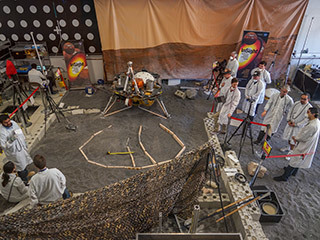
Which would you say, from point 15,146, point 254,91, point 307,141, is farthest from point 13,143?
point 254,91

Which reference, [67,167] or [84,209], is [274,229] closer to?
[84,209]

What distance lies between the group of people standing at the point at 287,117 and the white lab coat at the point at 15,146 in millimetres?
4704

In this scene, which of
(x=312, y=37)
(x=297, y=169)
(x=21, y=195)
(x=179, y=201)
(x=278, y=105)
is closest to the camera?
(x=179, y=201)

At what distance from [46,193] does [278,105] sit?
5.49m


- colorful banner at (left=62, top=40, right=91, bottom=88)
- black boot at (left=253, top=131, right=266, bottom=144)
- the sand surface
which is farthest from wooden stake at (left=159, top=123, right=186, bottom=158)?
colorful banner at (left=62, top=40, right=91, bottom=88)

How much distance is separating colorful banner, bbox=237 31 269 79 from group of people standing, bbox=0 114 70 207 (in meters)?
7.21

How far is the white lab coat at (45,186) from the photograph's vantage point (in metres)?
3.52

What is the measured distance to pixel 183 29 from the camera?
8.37 metres

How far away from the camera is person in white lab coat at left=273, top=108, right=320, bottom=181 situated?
4.55m

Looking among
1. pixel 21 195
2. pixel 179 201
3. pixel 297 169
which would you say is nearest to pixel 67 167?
→ pixel 21 195

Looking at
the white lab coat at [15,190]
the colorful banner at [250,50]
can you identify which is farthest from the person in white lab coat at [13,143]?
the colorful banner at [250,50]

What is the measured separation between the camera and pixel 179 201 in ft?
10.6

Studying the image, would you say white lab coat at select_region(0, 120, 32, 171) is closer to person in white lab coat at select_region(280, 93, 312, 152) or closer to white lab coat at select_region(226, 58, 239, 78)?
person in white lab coat at select_region(280, 93, 312, 152)

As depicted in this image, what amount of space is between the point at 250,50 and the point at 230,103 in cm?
337
